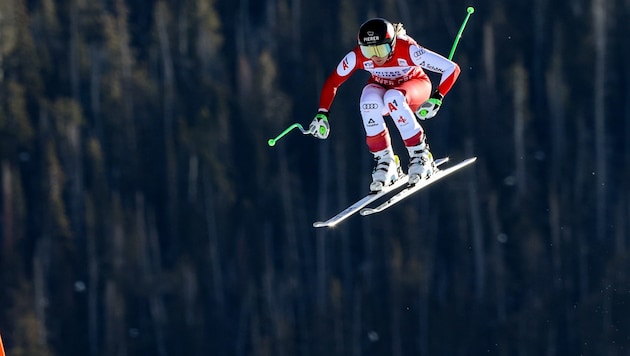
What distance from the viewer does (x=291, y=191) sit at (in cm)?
6334

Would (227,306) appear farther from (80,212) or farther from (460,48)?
(460,48)

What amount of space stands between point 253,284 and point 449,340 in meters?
8.15

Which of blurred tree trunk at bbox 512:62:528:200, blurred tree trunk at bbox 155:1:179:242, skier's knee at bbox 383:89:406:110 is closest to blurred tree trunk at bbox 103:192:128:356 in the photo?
blurred tree trunk at bbox 155:1:179:242

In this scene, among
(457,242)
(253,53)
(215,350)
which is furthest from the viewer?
(253,53)

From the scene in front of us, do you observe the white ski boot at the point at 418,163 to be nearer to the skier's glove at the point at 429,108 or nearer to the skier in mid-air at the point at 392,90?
the skier in mid-air at the point at 392,90

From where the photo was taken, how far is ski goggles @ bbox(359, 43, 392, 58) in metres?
16.6

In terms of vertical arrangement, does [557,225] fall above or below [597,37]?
below

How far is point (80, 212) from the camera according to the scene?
63.7 metres

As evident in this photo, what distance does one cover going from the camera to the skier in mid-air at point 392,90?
54.5ft

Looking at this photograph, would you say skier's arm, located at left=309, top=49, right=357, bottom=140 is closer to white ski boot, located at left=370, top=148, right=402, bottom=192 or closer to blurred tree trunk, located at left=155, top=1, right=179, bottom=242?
white ski boot, located at left=370, top=148, right=402, bottom=192

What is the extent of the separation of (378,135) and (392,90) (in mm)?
536

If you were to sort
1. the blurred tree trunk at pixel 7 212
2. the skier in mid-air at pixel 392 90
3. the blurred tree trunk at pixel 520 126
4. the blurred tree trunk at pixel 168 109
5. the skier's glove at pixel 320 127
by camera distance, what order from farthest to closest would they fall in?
the blurred tree trunk at pixel 168 109 < the blurred tree trunk at pixel 520 126 < the blurred tree trunk at pixel 7 212 < the skier's glove at pixel 320 127 < the skier in mid-air at pixel 392 90

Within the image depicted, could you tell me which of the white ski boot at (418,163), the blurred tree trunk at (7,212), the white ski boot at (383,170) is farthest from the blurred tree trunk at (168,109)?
the white ski boot at (418,163)

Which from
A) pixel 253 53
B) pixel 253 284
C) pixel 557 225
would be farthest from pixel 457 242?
pixel 253 53
